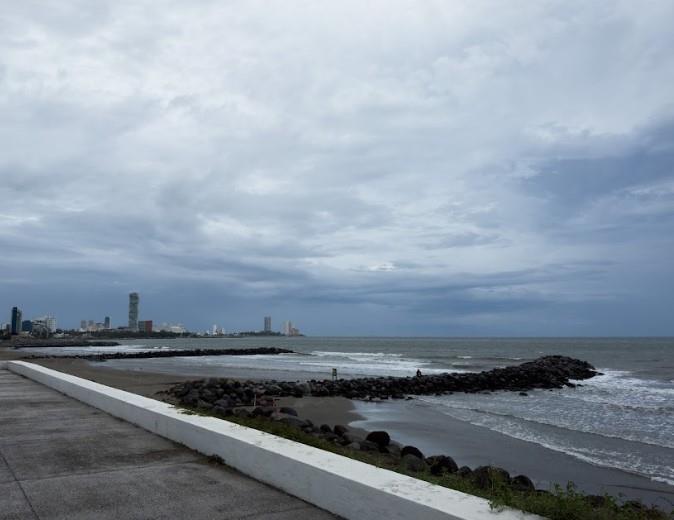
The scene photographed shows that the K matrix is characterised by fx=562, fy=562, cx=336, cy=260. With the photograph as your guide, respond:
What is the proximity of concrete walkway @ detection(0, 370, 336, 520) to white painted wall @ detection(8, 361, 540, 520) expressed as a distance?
12 cm

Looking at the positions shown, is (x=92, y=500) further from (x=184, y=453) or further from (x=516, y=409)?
(x=516, y=409)

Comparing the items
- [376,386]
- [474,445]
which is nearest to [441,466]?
[474,445]

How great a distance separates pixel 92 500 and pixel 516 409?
1610 centimetres

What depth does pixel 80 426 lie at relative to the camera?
7.51 m

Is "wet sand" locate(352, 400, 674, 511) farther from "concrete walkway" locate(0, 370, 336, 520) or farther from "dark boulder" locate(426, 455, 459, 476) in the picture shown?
"concrete walkway" locate(0, 370, 336, 520)

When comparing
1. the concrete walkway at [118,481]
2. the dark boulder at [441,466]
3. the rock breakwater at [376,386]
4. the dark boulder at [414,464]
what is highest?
the concrete walkway at [118,481]

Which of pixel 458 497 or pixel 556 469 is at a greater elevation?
pixel 458 497

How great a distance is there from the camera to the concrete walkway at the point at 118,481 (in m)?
4.15

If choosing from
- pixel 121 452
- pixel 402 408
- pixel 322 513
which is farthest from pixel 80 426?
pixel 402 408

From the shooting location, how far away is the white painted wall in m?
3.47

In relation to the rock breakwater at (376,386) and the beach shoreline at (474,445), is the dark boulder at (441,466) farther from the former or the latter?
the rock breakwater at (376,386)

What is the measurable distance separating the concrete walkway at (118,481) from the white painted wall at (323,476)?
0.39ft

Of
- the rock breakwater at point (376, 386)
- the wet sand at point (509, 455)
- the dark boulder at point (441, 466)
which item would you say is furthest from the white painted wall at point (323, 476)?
the rock breakwater at point (376, 386)

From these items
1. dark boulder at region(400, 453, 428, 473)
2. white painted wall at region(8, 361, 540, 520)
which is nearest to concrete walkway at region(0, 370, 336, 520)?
white painted wall at region(8, 361, 540, 520)
